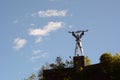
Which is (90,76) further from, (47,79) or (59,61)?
(59,61)

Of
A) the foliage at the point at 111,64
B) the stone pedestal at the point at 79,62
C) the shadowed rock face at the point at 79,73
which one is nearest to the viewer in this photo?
the foliage at the point at 111,64

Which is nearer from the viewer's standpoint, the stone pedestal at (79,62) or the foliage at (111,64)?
the foliage at (111,64)

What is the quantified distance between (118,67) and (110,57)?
1.73 m

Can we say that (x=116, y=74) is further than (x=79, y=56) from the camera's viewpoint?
No

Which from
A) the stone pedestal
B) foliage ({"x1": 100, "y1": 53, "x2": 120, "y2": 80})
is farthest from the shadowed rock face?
foliage ({"x1": 100, "y1": 53, "x2": 120, "y2": 80})

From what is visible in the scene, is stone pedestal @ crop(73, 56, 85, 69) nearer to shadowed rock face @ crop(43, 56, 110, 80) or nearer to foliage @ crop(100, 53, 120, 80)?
shadowed rock face @ crop(43, 56, 110, 80)

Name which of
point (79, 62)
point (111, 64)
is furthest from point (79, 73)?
point (111, 64)

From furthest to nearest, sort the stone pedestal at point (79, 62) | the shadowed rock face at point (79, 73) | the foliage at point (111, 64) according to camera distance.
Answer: the stone pedestal at point (79, 62) < the shadowed rock face at point (79, 73) < the foliage at point (111, 64)

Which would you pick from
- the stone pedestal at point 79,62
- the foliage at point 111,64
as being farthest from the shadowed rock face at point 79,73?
the foliage at point 111,64

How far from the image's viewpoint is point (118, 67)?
41.3 m

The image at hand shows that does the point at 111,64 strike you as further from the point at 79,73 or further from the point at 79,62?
the point at 79,62

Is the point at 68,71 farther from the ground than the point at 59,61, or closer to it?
closer to it

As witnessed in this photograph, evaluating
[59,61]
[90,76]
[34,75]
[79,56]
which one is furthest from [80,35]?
[34,75]

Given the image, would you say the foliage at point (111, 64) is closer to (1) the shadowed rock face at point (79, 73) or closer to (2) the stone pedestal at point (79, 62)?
(1) the shadowed rock face at point (79, 73)
